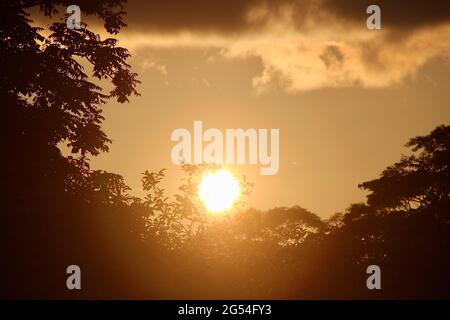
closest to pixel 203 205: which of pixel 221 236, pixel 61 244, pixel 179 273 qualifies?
pixel 221 236

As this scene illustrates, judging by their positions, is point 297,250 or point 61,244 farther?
point 297,250

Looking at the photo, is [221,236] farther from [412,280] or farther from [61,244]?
[412,280]

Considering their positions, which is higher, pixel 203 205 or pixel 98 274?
pixel 203 205

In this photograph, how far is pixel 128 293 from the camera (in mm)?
19062

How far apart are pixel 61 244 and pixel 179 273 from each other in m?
3.14

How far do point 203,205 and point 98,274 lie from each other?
3.76m

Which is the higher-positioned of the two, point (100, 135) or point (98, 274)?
point (100, 135)

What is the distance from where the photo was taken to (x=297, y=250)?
25.1 meters

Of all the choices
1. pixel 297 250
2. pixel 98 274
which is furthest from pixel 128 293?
pixel 297 250
